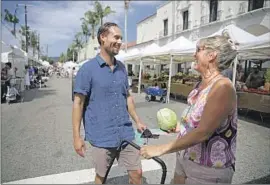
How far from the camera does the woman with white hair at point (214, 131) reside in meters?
1.62

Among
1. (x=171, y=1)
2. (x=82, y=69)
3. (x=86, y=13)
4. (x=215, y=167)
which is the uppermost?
(x=86, y=13)

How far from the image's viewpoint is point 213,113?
→ 1.54 metres

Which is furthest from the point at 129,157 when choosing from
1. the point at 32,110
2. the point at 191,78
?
the point at 191,78

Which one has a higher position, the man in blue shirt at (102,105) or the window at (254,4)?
the window at (254,4)

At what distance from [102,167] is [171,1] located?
25.5 meters

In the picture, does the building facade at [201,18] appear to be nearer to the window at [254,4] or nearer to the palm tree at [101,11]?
the window at [254,4]

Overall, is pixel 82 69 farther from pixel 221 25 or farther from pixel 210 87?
pixel 221 25

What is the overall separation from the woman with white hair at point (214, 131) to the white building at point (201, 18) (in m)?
14.0

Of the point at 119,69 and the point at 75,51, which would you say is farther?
the point at 75,51

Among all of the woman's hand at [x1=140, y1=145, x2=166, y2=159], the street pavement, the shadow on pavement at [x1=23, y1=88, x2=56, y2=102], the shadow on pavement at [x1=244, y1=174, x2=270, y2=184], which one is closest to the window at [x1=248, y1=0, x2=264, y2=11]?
the street pavement

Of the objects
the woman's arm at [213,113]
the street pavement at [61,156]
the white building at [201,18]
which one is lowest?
the street pavement at [61,156]

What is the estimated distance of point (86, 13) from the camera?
55000 millimetres

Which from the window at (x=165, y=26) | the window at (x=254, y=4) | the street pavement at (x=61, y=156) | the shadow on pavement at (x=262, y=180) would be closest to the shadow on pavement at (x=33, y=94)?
the street pavement at (x=61, y=156)

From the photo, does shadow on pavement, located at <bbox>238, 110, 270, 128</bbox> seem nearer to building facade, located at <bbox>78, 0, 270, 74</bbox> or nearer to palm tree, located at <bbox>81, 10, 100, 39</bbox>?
building facade, located at <bbox>78, 0, 270, 74</bbox>
